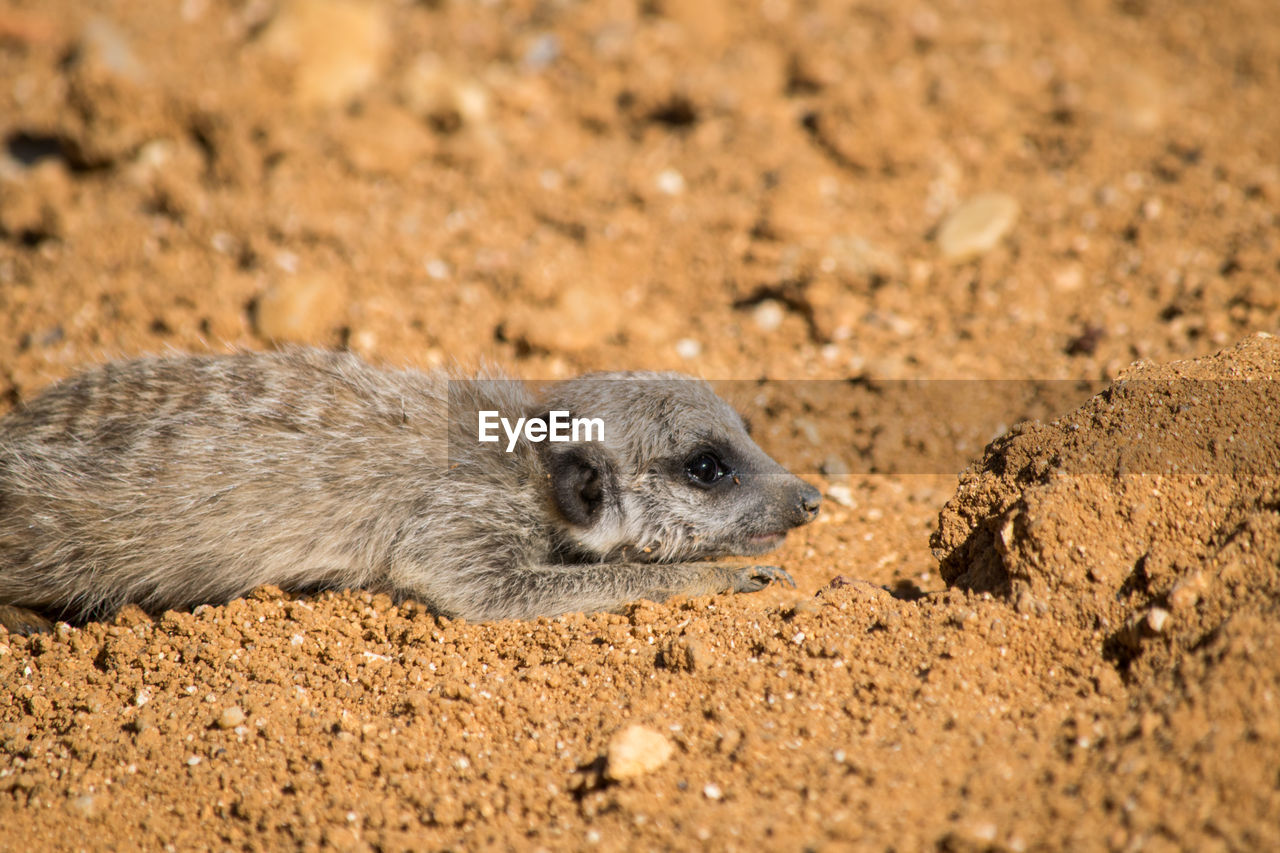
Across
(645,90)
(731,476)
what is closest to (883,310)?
(731,476)

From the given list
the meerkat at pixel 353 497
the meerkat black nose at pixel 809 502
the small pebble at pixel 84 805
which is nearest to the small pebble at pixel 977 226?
the meerkat at pixel 353 497

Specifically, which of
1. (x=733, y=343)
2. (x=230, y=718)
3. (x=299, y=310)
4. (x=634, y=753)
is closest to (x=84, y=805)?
(x=230, y=718)

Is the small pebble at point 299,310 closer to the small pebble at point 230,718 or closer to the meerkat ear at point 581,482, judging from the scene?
the meerkat ear at point 581,482

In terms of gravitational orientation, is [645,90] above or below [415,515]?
above

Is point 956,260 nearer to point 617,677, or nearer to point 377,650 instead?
point 617,677

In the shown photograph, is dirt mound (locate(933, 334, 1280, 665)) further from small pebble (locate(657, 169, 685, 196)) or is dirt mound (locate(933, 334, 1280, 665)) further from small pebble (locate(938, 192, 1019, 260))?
small pebble (locate(657, 169, 685, 196))

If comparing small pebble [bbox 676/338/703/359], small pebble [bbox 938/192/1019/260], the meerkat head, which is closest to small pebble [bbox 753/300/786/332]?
small pebble [bbox 676/338/703/359]
